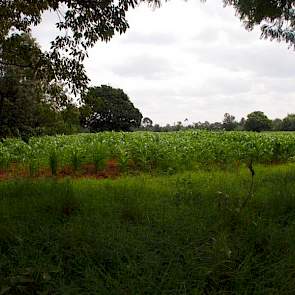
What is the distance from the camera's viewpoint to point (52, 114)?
5699 millimetres

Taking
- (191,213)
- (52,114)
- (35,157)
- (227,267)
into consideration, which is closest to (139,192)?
(191,213)

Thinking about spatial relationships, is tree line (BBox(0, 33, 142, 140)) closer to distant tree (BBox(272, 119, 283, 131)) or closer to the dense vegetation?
the dense vegetation

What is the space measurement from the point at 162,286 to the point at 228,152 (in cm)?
896

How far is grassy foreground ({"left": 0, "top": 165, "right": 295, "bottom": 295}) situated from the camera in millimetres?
3004

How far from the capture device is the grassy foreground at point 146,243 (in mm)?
3004

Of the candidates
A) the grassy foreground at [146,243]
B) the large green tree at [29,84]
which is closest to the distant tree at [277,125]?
the grassy foreground at [146,243]

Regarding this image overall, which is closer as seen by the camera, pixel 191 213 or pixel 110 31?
pixel 191 213

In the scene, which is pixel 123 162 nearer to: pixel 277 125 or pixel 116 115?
pixel 116 115

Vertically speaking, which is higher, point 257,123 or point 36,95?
point 257,123

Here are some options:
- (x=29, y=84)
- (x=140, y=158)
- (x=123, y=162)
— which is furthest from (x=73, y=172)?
(x=29, y=84)

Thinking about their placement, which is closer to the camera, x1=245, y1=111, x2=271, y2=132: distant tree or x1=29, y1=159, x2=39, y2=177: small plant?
x1=29, y1=159, x2=39, y2=177: small plant

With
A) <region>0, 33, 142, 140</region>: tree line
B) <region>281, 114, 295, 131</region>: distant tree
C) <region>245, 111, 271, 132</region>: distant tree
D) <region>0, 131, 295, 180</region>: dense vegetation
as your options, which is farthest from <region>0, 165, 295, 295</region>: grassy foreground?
<region>245, 111, 271, 132</region>: distant tree

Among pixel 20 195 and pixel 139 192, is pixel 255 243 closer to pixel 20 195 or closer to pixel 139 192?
pixel 139 192

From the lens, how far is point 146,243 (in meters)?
3.74
